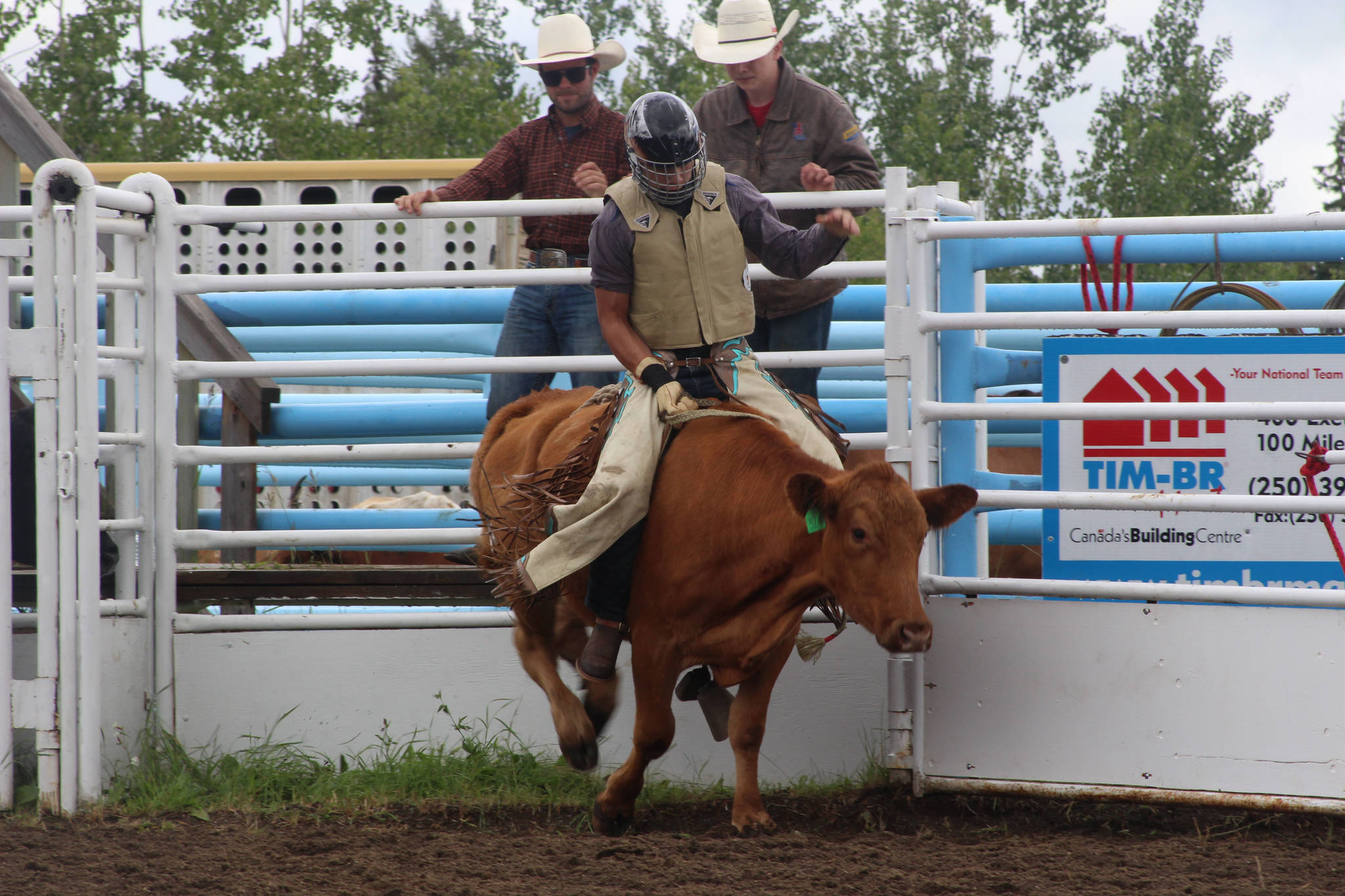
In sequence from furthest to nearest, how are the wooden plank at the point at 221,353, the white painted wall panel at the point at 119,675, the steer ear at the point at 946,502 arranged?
1. the wooden plank at the point at 221,353
2. the white painted wall panel at the point at 119,675
3. the steer ear at the point at 946,502

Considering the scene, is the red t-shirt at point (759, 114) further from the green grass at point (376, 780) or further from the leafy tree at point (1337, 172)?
the leafy tree at point (1337, 172)

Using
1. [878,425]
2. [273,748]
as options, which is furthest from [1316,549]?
[273,748]

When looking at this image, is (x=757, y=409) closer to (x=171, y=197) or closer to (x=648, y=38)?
(x=171, y=197)

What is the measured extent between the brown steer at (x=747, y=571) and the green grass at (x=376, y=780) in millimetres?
407

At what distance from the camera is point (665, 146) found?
4184mm

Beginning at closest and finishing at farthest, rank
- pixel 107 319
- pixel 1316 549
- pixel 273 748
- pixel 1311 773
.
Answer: pixel 1311 773 → pixel 1316 549 → pixel 273 748 → pixel 107 319

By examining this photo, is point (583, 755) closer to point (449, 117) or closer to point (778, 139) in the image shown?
point (778, 139)

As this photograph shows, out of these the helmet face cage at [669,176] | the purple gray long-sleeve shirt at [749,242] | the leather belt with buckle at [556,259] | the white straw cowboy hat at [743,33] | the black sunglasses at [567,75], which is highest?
the white straw cowboy hat at [743,33]

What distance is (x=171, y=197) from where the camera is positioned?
16.7ft

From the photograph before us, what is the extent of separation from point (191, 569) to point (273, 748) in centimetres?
78

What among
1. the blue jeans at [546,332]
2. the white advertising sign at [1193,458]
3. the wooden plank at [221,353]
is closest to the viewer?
the white advertising sign at [1193,458]

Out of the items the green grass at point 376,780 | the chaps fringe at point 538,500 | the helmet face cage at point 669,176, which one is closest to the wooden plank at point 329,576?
the green grass at point 376,780

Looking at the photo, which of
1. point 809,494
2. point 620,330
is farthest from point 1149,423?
point 620,330

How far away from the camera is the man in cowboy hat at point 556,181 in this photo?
571 cm
